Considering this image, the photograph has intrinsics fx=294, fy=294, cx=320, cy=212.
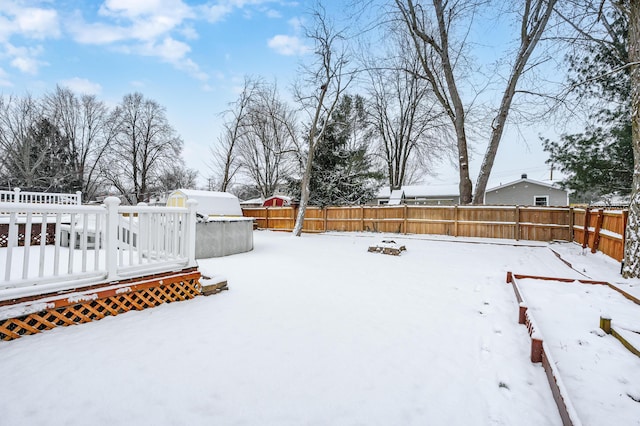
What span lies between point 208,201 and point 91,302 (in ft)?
35.0

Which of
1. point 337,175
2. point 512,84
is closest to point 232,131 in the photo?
point 337,175

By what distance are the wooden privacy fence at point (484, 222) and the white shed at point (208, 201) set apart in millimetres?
2909

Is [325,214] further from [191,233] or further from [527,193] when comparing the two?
[527,193]

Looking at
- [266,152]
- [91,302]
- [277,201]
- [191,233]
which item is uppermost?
[266,152]

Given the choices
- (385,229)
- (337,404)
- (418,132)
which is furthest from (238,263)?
(418,132)

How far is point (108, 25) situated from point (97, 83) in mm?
16440

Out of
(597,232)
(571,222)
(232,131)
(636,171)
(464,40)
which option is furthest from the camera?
(232,131)

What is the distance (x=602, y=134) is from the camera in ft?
30.2

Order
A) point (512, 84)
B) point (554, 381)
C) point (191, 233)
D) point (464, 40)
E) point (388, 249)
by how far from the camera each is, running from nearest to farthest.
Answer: point (554, 381)
point (191, 233)
point (388, 249)
point (512, 84)
point (464, 40)

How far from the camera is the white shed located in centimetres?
1277

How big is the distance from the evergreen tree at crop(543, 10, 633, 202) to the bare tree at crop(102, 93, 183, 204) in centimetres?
2683

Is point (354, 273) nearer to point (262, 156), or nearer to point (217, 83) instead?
point (217, 83)

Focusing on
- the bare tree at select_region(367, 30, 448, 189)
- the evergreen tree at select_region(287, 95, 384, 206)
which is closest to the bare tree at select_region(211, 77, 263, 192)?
the evergreen tree at select_region(287, 95, 384, 206)

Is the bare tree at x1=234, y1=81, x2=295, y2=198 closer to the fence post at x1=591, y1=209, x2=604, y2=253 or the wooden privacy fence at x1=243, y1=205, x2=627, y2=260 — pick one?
the wooden privacy fence at x1=243, y1=205, x2=627, y2=260
